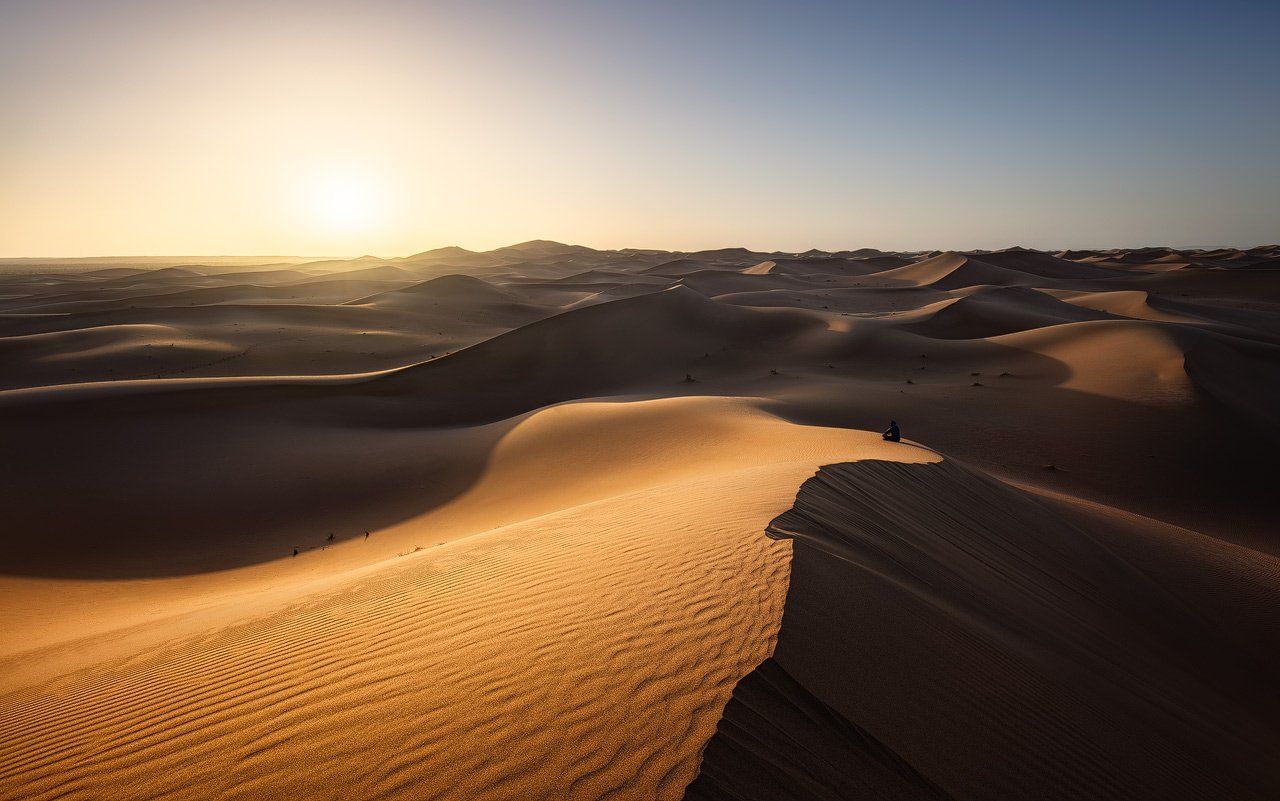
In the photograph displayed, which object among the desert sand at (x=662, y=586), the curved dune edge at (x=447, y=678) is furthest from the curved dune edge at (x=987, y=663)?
the curved dune edge at (x=447, y=678)

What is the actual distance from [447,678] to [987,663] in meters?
3.11

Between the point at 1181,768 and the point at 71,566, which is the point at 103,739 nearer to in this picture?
the point at 1181,768

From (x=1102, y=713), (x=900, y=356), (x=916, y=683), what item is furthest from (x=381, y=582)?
(x=900, y=356)

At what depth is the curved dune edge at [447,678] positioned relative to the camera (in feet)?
7.66

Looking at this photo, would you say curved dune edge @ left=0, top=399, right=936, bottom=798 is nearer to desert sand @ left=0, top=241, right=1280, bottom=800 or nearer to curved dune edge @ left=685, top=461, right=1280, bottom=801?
desert sand @ left=0, top=241, right=1280, bottom=800

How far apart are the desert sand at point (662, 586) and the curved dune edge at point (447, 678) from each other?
20 millimetres

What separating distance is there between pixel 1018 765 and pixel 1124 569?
525cm

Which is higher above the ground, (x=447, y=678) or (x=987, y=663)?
(x=447, y=678)

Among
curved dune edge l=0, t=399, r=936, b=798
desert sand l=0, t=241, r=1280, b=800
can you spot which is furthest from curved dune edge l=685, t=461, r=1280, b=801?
curved dune edge l=0, t=399, r=936, b=798

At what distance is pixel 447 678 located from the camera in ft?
9.48

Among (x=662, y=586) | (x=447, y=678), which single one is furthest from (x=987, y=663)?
(x=447, y=678)

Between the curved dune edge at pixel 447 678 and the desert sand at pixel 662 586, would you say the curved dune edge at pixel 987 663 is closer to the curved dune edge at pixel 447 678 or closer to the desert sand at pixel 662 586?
the desert sand at pixel 662 586

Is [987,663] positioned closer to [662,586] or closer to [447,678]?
[662,586]

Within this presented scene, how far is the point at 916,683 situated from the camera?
3.04 metres
